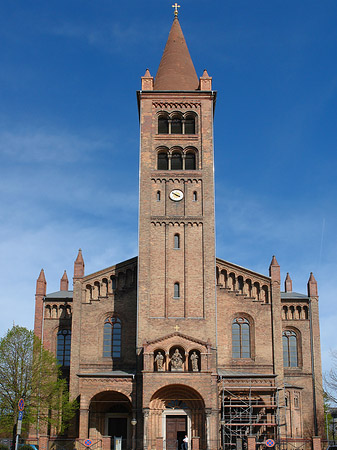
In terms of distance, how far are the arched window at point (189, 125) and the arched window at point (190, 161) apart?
233 centimetres

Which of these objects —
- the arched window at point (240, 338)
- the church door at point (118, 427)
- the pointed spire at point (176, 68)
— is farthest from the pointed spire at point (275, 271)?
the pointed spire at point (176, 68)

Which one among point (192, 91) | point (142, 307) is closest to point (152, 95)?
point (192, 91)

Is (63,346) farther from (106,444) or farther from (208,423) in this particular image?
(208,423)

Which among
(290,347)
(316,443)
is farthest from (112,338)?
(316,443)

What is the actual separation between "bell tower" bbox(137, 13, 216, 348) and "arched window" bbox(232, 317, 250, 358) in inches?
166

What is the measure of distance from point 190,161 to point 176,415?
1979cm

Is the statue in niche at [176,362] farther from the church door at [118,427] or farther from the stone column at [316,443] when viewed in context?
the stone column at [316,443]

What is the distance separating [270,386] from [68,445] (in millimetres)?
14974

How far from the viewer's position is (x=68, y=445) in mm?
42750

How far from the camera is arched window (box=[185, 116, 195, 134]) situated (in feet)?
165

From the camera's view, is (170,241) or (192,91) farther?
(192,91)

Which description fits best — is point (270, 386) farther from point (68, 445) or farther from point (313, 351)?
point (68, 445)

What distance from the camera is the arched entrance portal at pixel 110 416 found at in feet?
144

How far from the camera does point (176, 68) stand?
174 feet
